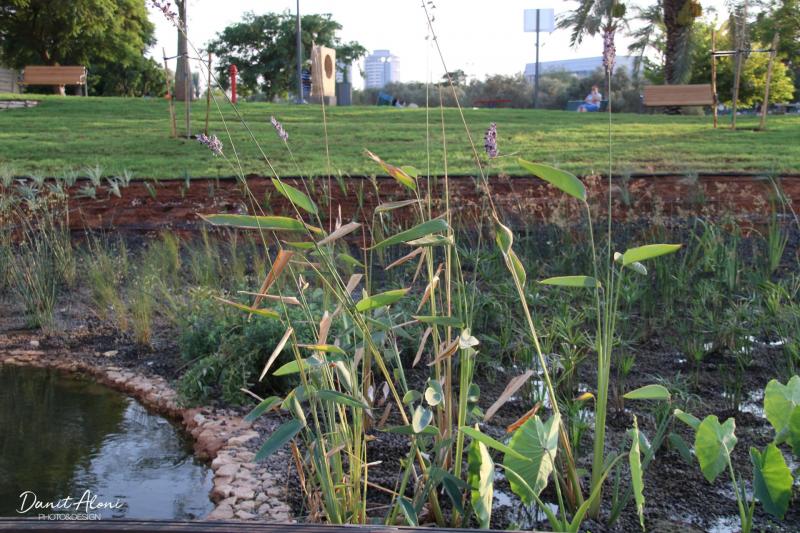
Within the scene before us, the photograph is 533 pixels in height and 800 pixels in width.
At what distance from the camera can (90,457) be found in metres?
3.25

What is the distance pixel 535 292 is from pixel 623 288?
0.47 meters

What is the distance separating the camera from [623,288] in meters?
4.25

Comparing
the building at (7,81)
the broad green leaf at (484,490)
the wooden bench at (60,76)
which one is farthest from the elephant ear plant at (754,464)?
the building at (7,81)

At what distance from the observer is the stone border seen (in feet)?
8.60

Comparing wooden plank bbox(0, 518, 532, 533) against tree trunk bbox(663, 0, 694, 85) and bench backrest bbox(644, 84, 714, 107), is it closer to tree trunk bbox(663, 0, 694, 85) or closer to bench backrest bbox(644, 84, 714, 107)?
bench backrest bbox(644, 84, 714, 107)

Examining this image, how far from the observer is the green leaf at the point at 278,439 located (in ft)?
6.10

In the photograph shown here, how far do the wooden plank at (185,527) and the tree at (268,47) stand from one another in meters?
48.2

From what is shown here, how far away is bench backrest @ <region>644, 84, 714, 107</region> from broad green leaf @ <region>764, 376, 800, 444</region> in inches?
597

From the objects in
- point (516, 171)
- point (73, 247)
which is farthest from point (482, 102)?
point (73, 247)

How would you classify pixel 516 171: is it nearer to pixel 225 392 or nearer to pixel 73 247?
pixel 73 247

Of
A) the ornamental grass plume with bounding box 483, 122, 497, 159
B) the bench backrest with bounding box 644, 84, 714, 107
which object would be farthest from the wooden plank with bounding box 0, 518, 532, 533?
the bench backrest with bounding box 644, 84, 714, 107

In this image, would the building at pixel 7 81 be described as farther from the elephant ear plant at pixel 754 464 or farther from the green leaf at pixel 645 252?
the elephant ear plant at pixel 754 464

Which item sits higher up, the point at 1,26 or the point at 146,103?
the point at 1,26

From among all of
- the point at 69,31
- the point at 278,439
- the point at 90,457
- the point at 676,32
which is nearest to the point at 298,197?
the point at 278,439
